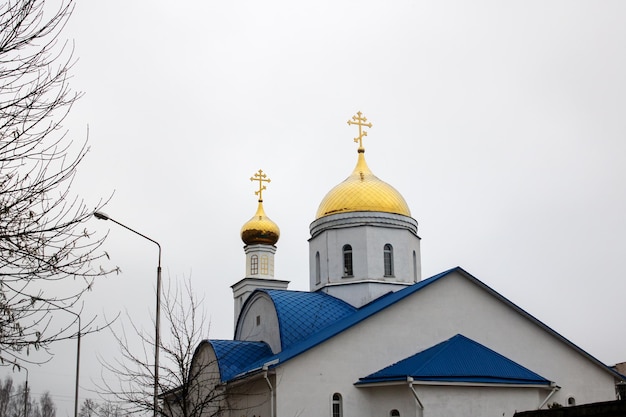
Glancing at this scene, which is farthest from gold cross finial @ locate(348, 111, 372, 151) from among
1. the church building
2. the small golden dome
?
the small golden dome

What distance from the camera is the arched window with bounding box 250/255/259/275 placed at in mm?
34969

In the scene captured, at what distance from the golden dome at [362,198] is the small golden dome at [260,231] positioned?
896 cm

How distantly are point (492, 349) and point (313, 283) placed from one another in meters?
7.32

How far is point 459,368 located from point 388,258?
7.19m

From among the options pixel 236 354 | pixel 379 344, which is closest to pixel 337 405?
pixel 379 344

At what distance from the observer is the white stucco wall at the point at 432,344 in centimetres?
1831

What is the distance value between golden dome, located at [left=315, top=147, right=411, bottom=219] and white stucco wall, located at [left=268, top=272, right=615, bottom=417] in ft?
16.7

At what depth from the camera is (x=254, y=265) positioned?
35.2m

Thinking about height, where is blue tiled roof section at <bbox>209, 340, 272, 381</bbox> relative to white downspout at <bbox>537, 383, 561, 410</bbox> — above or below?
above

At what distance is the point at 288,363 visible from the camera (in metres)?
18.4

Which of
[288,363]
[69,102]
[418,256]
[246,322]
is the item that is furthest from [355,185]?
[69,102]

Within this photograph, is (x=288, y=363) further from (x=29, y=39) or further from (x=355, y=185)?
(x=29, y=39)

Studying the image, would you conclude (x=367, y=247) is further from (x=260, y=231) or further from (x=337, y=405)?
(x=260, y=231)

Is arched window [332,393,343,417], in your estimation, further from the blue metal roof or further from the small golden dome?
the small golden dome
